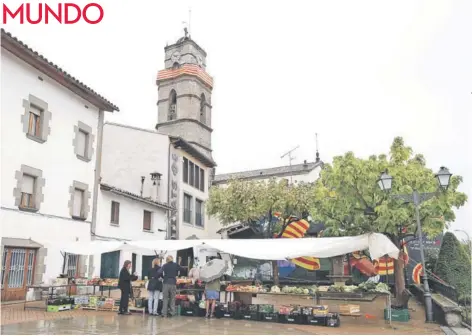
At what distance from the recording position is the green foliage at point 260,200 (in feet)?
76.1

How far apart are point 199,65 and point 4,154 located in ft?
105

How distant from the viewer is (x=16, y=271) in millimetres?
14695

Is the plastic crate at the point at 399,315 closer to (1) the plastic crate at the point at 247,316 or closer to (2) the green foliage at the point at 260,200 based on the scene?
(1) the plastic crate at the point at 247,316

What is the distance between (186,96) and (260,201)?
797 inches

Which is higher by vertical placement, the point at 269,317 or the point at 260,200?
the point at 260,200

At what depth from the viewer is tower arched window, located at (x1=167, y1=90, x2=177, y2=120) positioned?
41594 millimetres

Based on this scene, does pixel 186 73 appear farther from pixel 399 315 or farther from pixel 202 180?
pixel 399 315

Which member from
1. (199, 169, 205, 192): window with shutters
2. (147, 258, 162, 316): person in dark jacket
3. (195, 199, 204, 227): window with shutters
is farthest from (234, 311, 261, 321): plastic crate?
(199, 169, 205, 192): window with shutters

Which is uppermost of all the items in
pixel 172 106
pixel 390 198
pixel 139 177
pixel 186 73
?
pixel 186 73

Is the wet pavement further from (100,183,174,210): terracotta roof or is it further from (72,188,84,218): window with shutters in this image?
(100,183,174,210): terracotta roof

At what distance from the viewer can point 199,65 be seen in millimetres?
44406

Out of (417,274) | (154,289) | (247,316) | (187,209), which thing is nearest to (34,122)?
(154,289)

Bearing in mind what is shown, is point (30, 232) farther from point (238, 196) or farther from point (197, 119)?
point (197, 119)

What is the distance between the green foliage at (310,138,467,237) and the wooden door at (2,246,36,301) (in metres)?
10.6
